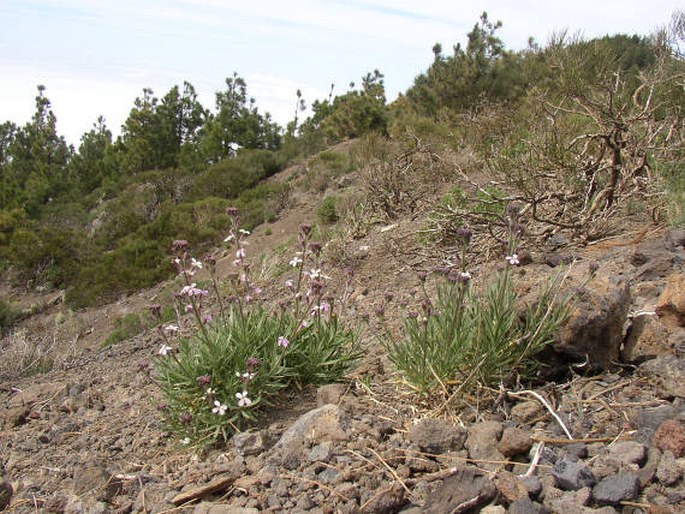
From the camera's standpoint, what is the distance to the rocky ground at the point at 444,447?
2453 mm

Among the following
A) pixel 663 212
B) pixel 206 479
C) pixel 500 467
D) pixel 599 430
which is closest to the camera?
pixel 500 467

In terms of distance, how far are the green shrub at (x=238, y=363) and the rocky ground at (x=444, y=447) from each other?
0.13 m

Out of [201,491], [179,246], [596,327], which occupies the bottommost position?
[201,491]

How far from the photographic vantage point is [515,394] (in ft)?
10.4

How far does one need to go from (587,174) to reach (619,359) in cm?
373

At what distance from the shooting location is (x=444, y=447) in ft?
9.25

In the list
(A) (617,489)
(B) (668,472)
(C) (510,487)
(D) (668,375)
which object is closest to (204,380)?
(C) (510,487)

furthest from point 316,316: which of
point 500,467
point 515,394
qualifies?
point 500,467

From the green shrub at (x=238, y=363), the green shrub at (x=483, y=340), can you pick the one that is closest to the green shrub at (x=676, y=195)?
the green shrub at (x=483, y=340)

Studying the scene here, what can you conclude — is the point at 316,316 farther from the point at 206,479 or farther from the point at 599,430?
the point at 599,430

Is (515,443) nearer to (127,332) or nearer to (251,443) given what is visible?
(251,443)

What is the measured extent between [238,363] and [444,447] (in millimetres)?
1284

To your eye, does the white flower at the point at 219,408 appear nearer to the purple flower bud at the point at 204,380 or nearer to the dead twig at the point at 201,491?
the purple flower bud at the point at 204,380

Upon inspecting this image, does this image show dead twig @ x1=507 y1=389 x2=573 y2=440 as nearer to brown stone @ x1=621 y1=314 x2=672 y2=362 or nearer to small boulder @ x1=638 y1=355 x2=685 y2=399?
small boulder @ x1=638 y1=355 x2=685 y2=399
